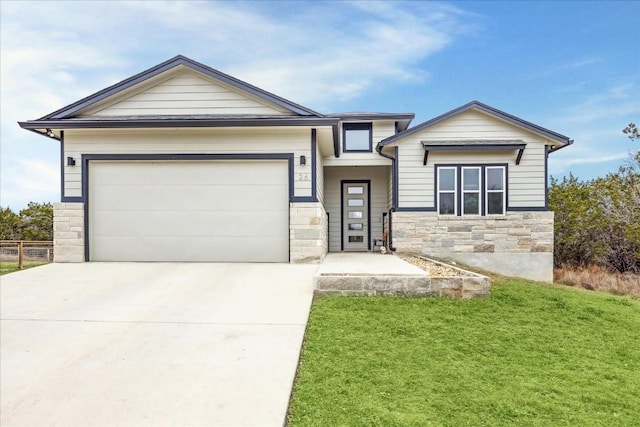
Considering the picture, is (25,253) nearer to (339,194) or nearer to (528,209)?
(339,194)

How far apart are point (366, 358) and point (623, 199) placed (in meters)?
16.3

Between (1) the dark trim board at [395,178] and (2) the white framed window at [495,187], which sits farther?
(1) the dark trim board at [395,178]

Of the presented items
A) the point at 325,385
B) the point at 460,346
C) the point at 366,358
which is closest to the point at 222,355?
the point at 325,385

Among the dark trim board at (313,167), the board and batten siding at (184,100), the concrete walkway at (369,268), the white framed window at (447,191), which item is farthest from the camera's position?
the white framed window at (447,191)

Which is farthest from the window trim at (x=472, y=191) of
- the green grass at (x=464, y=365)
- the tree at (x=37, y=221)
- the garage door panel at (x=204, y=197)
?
the tree at (x=37, y=221)

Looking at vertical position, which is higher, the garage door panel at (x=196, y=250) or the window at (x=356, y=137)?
the window at (x=356, y=137)

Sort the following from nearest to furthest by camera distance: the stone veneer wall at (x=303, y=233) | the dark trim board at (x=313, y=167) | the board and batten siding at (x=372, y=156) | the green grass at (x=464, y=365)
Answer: the green grass at (x=464, y=365) → the stone veneer wall at (x=303, y=233) → the dark trim board at (x=313, y=167) → the board and batten siding at (x=372, y=156)

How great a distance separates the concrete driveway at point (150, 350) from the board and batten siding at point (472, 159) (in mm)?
6824

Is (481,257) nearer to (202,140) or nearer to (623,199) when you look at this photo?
(623,199)

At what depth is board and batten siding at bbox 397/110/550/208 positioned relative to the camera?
1227 centimetres

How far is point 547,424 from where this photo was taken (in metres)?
2.66

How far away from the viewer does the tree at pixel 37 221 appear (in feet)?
63.9

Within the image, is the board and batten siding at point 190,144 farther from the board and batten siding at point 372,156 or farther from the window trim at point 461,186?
the window trim at point 461,186

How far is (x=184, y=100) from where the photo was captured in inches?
388
